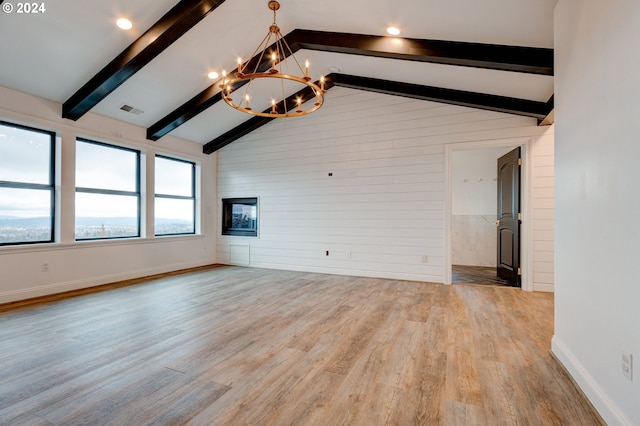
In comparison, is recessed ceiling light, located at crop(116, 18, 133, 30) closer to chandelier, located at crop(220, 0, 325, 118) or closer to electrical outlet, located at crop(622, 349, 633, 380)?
chandelier, located at crop(220, 0, 325, 118)

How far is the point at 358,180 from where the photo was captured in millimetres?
5590

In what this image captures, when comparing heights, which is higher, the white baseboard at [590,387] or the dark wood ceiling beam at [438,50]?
the dark wood ceiling beam at [438,50]

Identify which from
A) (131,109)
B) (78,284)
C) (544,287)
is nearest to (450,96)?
(544,287)

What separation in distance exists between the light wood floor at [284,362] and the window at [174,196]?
7.49ft

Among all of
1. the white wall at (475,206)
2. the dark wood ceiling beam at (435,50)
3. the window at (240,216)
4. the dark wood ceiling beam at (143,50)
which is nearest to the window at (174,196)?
the window at (240,216)

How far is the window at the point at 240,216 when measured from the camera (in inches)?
263

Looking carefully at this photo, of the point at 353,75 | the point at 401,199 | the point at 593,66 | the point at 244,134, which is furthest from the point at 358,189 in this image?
the point at 593,66

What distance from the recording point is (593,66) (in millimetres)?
1869

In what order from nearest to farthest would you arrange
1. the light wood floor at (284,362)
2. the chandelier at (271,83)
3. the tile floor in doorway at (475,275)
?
1. the light wood floor at (284,362)
2. the chandelier at (271,83)
3. the tile floor in doorway at (475,275)

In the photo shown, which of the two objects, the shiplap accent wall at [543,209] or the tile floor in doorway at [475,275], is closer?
the shiplap accent wall at [543,209]

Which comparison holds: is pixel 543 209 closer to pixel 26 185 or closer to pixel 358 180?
pixel 358 180

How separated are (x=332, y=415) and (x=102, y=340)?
7.38ft

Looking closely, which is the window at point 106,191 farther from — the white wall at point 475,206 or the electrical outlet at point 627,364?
the white wall at point 475,206

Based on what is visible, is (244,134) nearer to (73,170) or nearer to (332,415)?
(73,170)
